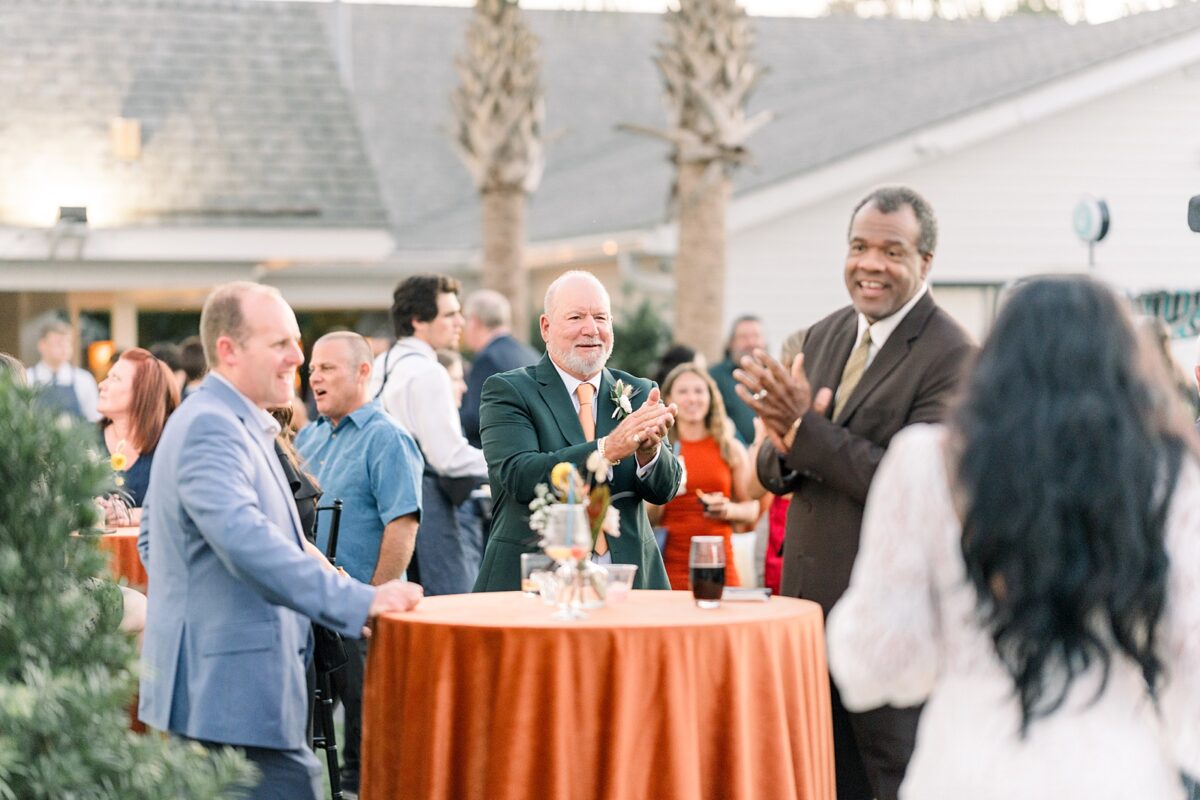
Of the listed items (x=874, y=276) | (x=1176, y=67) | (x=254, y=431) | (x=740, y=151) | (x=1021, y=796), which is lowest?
(x=1021, y=796)

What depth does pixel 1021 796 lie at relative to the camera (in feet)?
11.2

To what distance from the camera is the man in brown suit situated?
5.44 meters

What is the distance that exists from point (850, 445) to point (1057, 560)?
2174 millimetres

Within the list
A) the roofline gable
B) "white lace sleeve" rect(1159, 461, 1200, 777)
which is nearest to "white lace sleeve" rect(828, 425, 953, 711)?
"white lace sleeve" rect(1159, 461, 1200, 777)

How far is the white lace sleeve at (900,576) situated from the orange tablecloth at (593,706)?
4.42ft

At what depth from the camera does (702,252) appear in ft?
54.2

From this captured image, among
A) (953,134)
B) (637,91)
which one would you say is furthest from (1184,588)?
(637,91)

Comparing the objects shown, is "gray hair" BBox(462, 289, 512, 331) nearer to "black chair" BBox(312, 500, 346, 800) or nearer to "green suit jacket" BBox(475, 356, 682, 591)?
"black chair" BBox(312, 500, 346, 800)

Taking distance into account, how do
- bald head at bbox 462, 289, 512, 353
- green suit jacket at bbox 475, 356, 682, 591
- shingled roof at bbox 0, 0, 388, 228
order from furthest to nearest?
shingled roof at bbox 0, 0, 388, 228, bald head at bbox 462, 289, 512, 353, green suit jacket at bbox 475, 356, 682, 591

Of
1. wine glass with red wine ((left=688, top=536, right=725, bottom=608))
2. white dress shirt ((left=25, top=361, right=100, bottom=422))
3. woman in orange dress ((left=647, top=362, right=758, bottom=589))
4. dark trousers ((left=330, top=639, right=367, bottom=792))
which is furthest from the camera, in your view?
white dress shirt ((left=25, top=361, right=100, bottom=422))

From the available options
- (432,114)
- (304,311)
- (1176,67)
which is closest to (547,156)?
(432,114)

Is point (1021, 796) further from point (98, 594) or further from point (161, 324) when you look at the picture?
point (161, 324)

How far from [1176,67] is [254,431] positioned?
1654 centimetres

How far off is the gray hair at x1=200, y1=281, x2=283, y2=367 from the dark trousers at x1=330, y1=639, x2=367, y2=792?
9.58 ft
